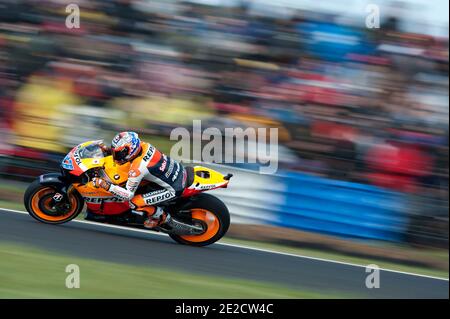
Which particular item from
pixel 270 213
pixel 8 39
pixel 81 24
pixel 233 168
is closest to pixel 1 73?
pixel 8 39

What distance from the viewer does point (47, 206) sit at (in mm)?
8461

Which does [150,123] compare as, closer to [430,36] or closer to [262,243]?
[262,243]

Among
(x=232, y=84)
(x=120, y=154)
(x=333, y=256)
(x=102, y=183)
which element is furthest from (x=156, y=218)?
(x=232, y=84)

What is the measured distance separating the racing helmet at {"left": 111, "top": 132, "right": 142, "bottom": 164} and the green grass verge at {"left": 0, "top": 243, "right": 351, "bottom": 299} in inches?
50.5

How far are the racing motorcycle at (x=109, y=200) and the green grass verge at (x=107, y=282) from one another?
961 millimetres

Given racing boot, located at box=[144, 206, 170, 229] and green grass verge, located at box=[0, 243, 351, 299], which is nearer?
green grass verge, located at box=[0, 243, 351, 299]

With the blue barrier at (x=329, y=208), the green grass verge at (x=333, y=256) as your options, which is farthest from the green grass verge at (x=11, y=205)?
the blue barrier at (x=329, y=208)

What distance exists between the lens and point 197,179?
8461 millimetres

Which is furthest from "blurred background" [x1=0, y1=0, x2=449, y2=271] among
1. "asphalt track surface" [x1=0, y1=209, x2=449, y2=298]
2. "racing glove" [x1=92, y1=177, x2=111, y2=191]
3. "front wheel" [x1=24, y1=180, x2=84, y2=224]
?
"racing glove" [x1=92, y1=177, x2=111, y2=191]

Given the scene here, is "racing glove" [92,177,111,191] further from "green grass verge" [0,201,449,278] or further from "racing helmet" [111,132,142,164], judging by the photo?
"green grass verge" [0,201,449,278]

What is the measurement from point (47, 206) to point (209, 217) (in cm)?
191

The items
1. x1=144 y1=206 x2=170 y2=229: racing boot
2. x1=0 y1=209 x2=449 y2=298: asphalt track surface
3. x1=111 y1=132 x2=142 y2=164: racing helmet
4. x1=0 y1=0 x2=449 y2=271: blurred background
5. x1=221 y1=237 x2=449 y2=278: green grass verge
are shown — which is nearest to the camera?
x1=0 y1=209 x2=449 y2=298: asphalt track surface

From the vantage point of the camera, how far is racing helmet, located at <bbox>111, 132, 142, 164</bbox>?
798 centimetres

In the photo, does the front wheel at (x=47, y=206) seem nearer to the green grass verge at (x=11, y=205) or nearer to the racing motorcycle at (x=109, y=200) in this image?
the racing motorcycle at (x=109, y=200)
